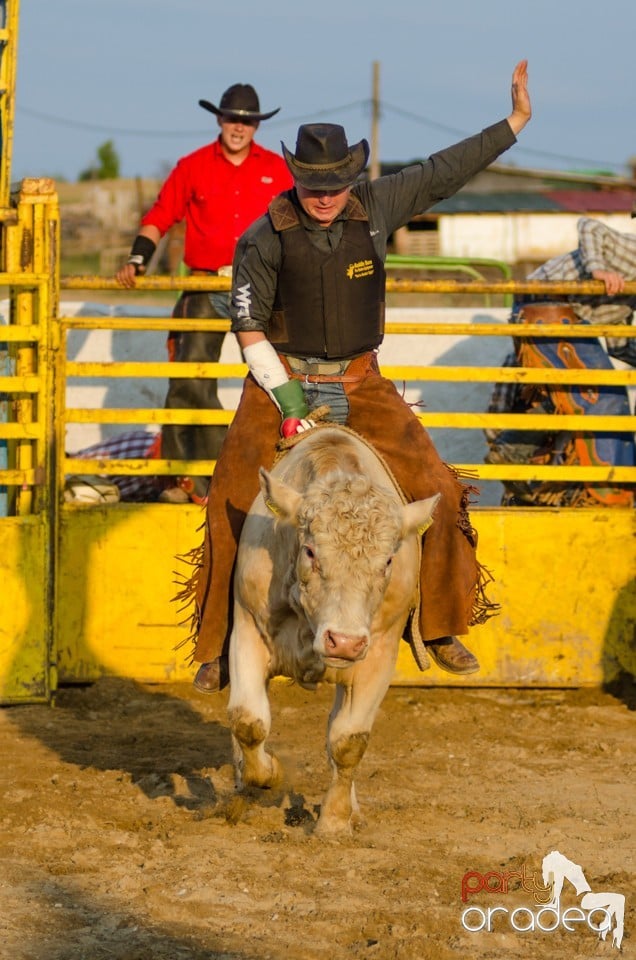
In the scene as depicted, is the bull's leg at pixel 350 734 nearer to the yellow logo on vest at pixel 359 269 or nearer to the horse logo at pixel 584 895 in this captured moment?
the horse logo at pixel 584 895

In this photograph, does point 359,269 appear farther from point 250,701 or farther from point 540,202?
point 540,202

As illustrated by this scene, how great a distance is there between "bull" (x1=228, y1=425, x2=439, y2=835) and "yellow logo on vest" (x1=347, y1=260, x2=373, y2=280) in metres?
0.64

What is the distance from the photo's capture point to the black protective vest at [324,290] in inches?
230

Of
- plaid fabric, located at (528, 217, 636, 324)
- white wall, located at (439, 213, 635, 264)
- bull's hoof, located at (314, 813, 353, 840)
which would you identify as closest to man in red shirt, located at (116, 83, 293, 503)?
plaid fabric, located at (528, 217, 636, 324)

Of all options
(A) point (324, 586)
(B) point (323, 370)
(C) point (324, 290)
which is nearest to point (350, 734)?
(A) point (324, 586)

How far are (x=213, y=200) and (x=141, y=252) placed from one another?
0.83 metres

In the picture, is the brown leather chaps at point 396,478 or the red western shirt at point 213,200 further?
the red western shirt at point 213,200

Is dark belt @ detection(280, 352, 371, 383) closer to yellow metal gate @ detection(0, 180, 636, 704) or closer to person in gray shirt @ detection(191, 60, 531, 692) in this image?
person in gray shirt @ detection(191, 60, 531, 692)

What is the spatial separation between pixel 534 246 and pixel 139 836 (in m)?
38.7

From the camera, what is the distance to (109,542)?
8148mm

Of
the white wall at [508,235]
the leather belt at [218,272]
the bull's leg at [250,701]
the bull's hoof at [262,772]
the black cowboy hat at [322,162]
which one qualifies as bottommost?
the bull's hoof at [262,772]

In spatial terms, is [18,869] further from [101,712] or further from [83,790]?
[101,712]

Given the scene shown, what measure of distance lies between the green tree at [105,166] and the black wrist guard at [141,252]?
59.0 m

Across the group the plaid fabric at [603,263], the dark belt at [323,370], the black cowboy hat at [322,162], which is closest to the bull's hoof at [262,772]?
the dark belt at [323,370]
